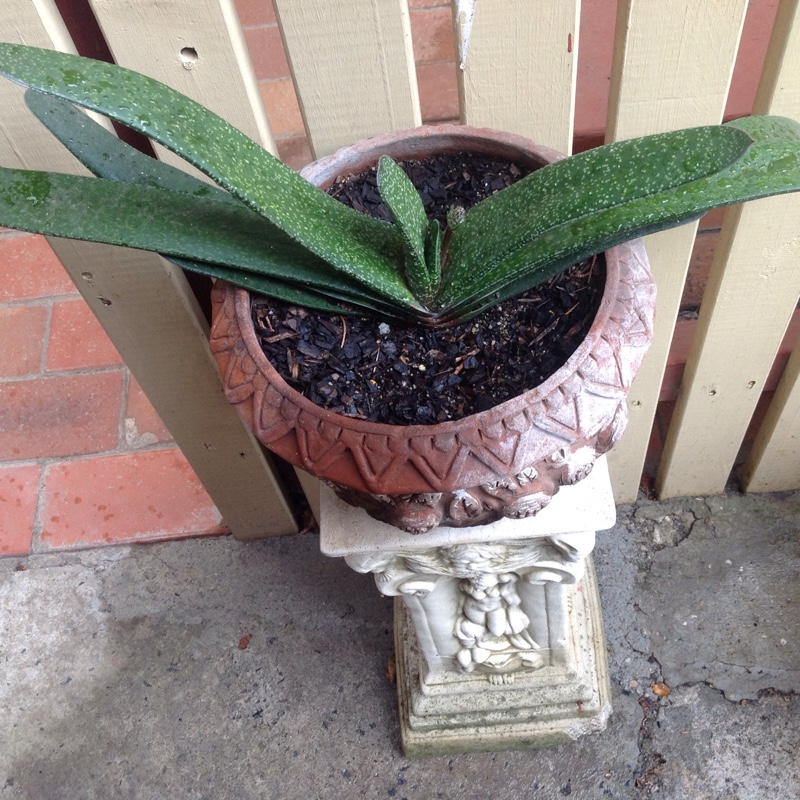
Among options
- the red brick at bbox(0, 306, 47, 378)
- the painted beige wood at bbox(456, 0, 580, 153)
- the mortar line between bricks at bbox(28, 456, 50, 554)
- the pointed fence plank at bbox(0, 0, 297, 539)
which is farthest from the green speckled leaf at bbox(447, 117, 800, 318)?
the red brick at bbox(0, 306, 47, 378)

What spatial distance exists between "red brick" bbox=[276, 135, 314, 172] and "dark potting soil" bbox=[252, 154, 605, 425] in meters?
1.06

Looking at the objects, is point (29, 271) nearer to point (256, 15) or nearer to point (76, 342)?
point (76, 342)

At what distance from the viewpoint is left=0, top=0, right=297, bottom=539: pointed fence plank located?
87 centimetres

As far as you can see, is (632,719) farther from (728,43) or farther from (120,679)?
(728,43)

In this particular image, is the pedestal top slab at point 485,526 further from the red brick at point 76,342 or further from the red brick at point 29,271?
the red brick at point 29,271

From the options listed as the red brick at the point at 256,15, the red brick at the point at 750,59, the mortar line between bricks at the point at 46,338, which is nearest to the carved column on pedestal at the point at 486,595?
the red brick at the point at 750,59

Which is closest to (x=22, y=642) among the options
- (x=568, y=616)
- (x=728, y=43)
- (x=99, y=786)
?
(x=99, y=786)

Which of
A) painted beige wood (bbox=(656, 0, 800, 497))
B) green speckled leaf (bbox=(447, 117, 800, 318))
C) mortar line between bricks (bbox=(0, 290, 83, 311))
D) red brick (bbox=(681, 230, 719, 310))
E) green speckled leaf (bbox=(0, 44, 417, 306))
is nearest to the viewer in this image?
green speckled leaf (bbox=(0, 44, 417, 306))

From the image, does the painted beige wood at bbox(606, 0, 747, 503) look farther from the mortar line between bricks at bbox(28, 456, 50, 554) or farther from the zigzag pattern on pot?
the mortar line between bricks at bbox(28, 456, 50, 554)

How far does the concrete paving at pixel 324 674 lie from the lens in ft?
4.58

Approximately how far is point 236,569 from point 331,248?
111 cm

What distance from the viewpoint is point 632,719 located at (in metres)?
1.42

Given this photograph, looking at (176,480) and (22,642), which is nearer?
(22,642)

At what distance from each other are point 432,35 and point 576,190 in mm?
1322
